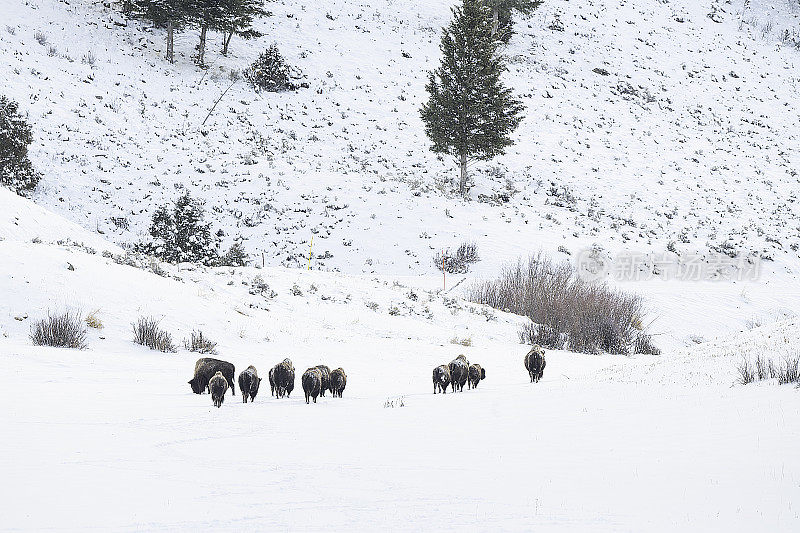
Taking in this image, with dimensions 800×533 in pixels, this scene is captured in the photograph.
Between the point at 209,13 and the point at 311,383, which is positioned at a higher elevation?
the point at 209,13

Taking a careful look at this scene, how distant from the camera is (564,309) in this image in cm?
1878

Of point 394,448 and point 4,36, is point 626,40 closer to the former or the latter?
point 4,36

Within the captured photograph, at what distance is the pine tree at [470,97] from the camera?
31.7 metres

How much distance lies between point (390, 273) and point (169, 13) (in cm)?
2524

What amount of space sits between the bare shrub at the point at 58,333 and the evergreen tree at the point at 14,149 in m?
18.4

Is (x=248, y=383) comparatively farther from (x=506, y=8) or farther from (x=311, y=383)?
(x=506, y=8)

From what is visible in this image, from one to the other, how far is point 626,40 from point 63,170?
49817 millimetres

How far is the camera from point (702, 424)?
4953mm

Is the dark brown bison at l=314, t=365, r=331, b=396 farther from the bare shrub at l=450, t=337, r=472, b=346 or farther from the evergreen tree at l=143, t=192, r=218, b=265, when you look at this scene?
the evergreen tree at l=143, t=192, r=218, b=265

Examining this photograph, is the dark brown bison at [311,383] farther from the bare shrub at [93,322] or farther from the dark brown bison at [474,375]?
the bare shrub at [93,322]

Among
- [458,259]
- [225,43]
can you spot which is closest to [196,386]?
[458,259]

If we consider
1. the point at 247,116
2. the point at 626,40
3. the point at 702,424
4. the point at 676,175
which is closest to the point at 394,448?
the point at 702,424

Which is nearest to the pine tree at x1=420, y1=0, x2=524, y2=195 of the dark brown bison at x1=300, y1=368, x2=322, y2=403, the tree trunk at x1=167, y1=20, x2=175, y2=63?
the tree trunk at x1=167, y1=20, x2=175, y2=63

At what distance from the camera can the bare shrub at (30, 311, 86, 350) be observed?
361 inches
